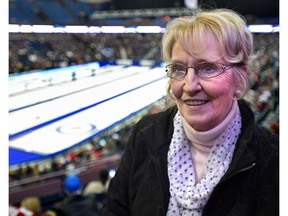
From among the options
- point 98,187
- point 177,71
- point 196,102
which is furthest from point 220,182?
point 98,187

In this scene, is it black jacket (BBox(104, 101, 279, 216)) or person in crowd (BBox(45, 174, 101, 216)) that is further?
person in crowd (BBox(45, 174, 101, 216))

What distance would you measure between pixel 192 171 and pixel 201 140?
107 millimetres

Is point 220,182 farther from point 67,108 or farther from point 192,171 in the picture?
point 67,108

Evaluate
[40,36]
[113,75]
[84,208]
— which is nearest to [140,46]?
[40,36]

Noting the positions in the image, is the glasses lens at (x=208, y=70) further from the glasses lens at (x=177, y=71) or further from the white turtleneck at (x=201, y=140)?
the white turtleneck at (x=201, y=140)

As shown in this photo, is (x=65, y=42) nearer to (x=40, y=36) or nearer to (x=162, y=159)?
(x=40, y=36)

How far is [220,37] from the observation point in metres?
1.09

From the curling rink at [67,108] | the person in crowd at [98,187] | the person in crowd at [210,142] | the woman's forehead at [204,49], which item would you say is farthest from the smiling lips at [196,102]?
the curling rink at [67,108]

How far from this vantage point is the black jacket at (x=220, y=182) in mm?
1072

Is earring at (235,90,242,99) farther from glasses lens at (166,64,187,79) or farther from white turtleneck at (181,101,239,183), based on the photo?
glasses lens at (166,64,187,79)

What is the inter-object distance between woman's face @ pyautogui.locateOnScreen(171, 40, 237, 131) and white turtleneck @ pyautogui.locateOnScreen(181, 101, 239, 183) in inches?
0.7

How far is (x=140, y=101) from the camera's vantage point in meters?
7.42

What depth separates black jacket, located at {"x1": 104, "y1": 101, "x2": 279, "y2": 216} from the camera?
1072mm

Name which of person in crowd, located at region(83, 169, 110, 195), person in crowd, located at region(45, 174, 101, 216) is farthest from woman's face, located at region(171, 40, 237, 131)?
person in crowd, located at region(83, 169, 110, 195)
